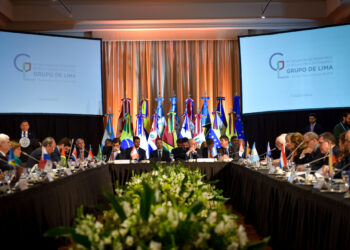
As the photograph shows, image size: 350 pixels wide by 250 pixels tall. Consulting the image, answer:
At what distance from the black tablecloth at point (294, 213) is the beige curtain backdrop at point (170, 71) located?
5675mm

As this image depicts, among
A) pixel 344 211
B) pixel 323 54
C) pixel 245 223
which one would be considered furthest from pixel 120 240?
pixel 323 54

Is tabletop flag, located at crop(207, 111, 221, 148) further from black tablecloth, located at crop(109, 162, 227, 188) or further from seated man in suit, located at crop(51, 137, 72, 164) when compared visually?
seated man in suit, located at crop(51, 137, 72, 164)

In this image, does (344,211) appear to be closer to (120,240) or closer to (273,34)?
(120,240)

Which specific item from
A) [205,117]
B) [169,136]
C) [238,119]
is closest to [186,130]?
[169,136]

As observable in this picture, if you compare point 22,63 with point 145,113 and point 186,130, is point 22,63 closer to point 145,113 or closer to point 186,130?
point 145,113

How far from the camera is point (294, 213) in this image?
267 centimetres

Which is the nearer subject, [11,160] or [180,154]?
[11,160]

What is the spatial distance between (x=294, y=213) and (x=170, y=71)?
780cm

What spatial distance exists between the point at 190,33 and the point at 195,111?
6.27ft

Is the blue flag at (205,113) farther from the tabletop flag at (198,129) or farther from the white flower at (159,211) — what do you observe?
the white flower at (159,211)

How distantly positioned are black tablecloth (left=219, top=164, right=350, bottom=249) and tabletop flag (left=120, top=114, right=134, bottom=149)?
4900 millimetres

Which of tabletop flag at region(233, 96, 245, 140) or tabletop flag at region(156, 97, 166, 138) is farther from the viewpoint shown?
tabletop flag at region(156, 97, 166, 138)

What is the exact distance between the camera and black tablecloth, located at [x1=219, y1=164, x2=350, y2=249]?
6.57ft

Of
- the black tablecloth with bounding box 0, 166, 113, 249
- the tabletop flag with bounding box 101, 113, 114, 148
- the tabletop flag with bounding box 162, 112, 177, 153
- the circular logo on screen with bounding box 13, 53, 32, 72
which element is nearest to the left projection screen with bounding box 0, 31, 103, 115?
the circular logo on screen with bounding box 13, 53, 32, 72
